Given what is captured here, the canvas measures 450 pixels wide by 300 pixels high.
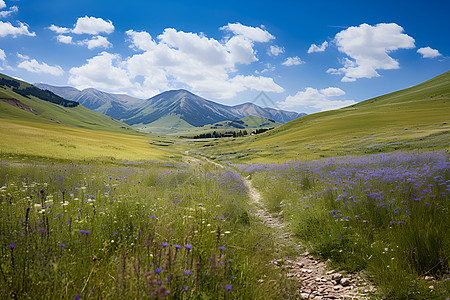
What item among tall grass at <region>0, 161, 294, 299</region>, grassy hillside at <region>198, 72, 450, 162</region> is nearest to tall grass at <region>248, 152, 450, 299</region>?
tall grass at <region>0, 161, 294, 299</region>

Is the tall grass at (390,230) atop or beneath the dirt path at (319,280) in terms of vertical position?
atop

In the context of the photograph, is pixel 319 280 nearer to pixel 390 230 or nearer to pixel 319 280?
pixel 319 280

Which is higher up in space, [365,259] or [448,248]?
[448,248]

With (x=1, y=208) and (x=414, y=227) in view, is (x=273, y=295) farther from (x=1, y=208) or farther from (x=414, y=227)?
(x=1, y=208)

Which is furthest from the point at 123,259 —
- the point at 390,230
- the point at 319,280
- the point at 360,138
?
the point at 360,138

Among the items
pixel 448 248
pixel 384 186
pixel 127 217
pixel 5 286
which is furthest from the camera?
pixel 384 186

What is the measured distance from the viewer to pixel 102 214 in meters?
4.72

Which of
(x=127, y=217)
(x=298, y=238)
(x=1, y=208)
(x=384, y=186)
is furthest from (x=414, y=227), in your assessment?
(x=1, y=208)

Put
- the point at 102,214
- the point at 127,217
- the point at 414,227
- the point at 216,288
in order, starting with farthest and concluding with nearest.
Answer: the point at 127,217 → the point at 102,214 → the point at 414,227 → the point at 216,288

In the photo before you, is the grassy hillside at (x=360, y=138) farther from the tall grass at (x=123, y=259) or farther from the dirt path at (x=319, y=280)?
the tall grass at (x=123, y=259)

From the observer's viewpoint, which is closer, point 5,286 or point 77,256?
point 5,286

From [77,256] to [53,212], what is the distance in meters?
1.89

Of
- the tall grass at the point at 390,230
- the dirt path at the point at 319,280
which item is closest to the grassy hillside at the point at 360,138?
the tall grass at the point at 390,230

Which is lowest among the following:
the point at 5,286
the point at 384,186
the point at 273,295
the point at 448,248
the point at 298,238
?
the point at 298,238
